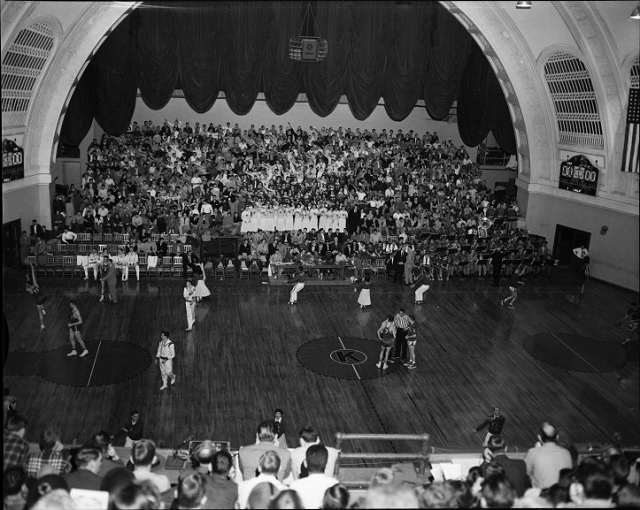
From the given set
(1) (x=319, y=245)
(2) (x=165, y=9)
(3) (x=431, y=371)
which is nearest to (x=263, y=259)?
(1) (x=319, y=245)

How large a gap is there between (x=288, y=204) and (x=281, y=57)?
5.82m

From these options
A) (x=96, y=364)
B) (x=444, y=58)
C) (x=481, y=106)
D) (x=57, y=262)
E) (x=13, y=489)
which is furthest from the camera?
(x=481, y=106)

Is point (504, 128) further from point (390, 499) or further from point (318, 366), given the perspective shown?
point (390, 499)

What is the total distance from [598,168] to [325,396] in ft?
52.1

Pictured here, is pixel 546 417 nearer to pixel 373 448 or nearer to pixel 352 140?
pixel 373 448

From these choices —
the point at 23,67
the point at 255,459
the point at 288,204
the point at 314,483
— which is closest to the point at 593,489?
the point at 314,483

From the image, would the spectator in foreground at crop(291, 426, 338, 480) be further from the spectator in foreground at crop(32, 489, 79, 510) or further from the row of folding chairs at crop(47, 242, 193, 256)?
the row of folding chairs at crop(47, 242, 193, 256)

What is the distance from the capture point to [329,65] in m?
27.5

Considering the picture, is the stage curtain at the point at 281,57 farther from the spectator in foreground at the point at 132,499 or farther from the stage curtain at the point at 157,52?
the spectator in foreground at the point at 132,499

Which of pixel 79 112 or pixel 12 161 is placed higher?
pixel 79 112

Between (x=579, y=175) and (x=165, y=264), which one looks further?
(x=579, y=175)

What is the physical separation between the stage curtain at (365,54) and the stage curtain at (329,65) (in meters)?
0.24

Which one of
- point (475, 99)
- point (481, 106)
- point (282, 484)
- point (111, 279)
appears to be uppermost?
point (475, 99)

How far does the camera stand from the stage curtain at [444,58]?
27.2 meters
